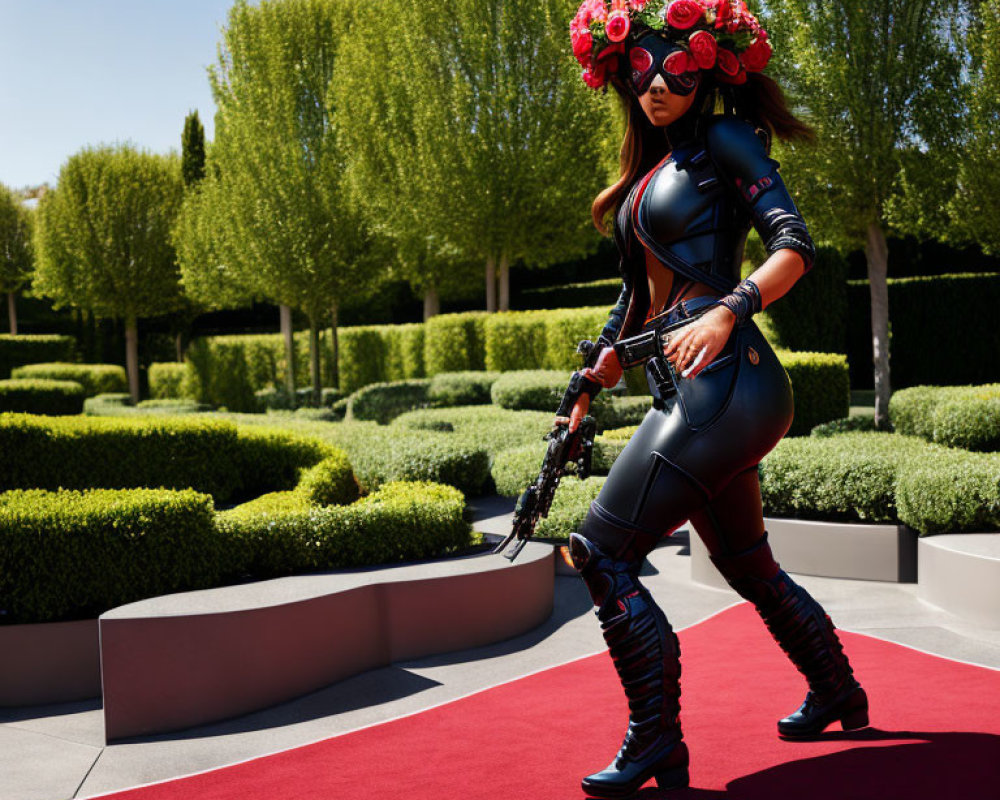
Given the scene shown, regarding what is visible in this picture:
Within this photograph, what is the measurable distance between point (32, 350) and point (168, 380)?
7424mm

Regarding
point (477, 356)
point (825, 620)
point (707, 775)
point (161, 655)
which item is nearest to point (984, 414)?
point (825, 620)

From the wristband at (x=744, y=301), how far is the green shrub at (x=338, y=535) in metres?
3.25

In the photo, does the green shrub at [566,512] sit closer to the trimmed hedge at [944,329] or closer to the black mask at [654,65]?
the black mask at [654,65]

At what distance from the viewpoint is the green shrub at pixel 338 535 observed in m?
5.27

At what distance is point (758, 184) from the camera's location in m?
2.84

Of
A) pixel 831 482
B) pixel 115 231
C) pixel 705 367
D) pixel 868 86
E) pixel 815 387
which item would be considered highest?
pixel 115 231

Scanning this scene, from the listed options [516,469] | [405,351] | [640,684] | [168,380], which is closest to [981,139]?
[516,469]

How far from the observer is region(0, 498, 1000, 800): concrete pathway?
11.7 feet

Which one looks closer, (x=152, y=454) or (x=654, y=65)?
(x=654, y=65)

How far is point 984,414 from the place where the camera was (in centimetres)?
753

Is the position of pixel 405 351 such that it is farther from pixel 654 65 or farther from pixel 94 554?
pixel 654 65

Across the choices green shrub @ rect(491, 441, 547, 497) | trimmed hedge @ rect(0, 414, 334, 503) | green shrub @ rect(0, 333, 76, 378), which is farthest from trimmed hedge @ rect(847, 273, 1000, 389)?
green shrub @ rect(0, 333, 76, 378)

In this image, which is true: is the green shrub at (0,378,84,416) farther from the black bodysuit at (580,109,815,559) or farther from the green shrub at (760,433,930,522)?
the black bodysuit at (580,109,815,559)

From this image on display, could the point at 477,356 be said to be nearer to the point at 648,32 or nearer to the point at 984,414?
the point at 984,414
